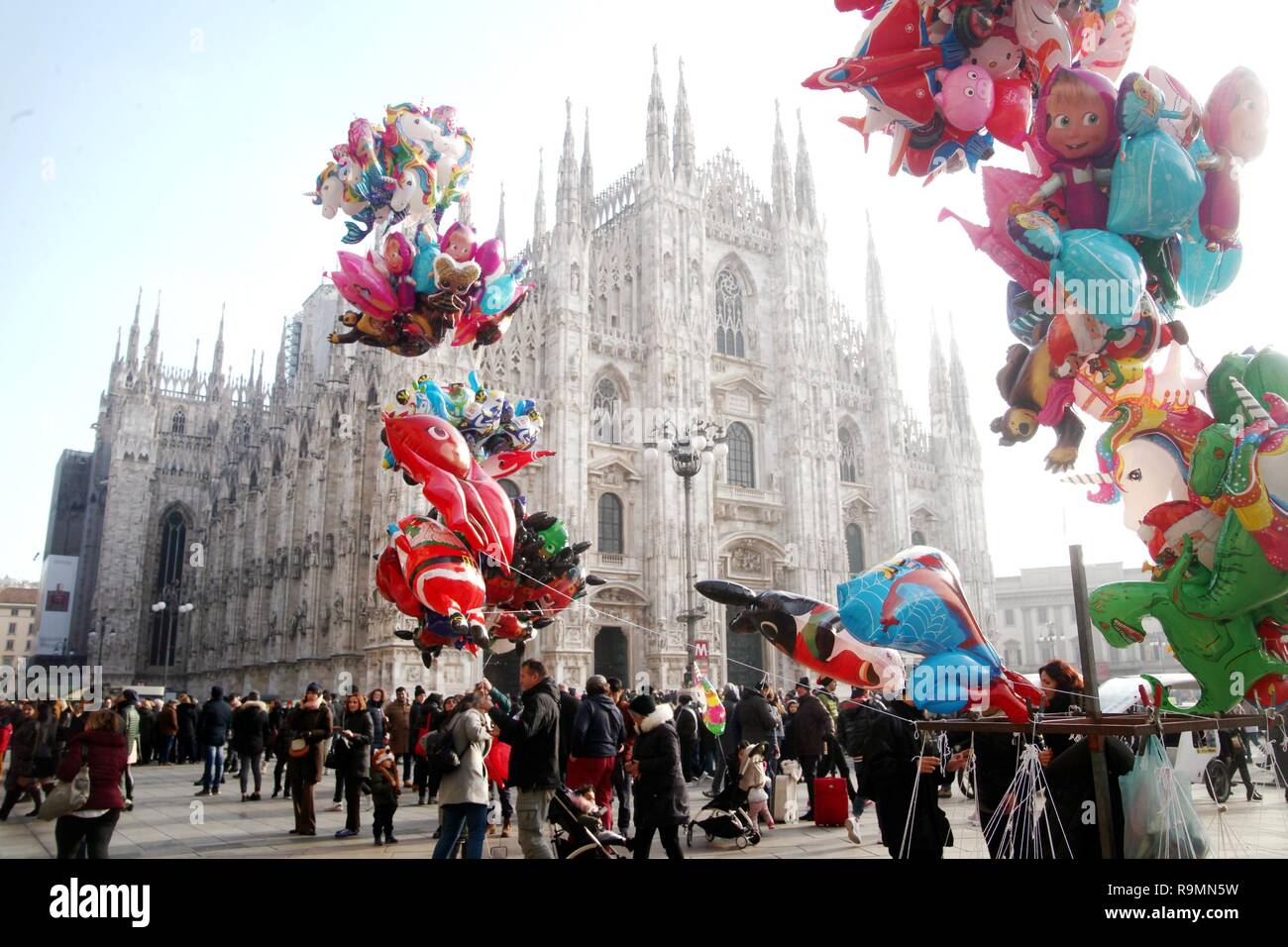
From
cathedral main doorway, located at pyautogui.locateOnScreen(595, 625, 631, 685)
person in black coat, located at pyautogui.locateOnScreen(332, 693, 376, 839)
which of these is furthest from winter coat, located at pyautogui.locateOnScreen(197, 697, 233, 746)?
cathedral main doorway, located at pyautogui.locateOnScreen(595, 625, 631, 685)

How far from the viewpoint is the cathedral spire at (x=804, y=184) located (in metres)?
33.7

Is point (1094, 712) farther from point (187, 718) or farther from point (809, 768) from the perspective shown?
point (187, 718)

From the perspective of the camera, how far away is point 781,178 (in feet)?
110

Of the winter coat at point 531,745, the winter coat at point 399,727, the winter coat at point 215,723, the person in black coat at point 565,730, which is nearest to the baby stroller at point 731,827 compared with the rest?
the person in black coat at point 565,730

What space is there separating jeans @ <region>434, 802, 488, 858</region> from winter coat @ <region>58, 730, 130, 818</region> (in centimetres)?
208

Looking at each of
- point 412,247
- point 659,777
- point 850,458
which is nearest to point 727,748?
point 659,777

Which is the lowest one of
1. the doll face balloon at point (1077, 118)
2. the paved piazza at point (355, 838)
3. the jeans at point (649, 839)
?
the paved piazza at point (355, 838)

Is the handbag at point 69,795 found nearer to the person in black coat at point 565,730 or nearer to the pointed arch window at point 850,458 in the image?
the person in black coat at point 565,730

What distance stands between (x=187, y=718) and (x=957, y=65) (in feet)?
63.9

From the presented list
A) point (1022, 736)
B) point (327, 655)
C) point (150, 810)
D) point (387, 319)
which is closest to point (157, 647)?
point (327, 655)

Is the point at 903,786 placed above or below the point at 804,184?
below

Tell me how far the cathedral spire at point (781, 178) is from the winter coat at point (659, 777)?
29.1 meters

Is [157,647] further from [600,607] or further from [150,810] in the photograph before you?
[150,810]
